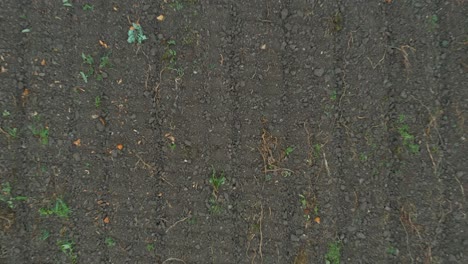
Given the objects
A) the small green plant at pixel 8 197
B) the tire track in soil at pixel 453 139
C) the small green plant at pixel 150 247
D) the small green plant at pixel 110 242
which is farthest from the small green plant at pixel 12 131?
the tire track in soil at pixel 453 139

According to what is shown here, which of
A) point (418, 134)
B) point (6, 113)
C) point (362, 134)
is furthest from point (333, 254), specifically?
point (6, 113)

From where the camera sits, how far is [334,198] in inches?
79.1

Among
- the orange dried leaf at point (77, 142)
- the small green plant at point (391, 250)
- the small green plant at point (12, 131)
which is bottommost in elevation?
the small green plant at point (391, 250)

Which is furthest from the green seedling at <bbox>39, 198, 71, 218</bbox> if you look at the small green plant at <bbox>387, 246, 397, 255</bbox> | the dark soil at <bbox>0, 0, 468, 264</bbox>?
the small green plant at <bbox>387, 246, 397, 255</bbox>

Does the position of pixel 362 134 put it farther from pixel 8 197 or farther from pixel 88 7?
pixel 8 197

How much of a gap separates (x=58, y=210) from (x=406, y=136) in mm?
1755

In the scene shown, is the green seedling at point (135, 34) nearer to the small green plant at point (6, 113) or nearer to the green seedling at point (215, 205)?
the small green plant at point (6, 113)

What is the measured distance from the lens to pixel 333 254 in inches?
78.5

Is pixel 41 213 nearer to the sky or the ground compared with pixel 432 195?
nearer to the ground

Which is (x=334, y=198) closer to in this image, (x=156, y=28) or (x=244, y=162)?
(x=244, y=162)

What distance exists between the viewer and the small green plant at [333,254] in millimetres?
1992

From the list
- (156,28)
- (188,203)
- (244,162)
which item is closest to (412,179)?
(244,162)

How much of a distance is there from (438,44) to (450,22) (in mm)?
117

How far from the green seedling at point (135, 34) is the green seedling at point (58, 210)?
87 cm
